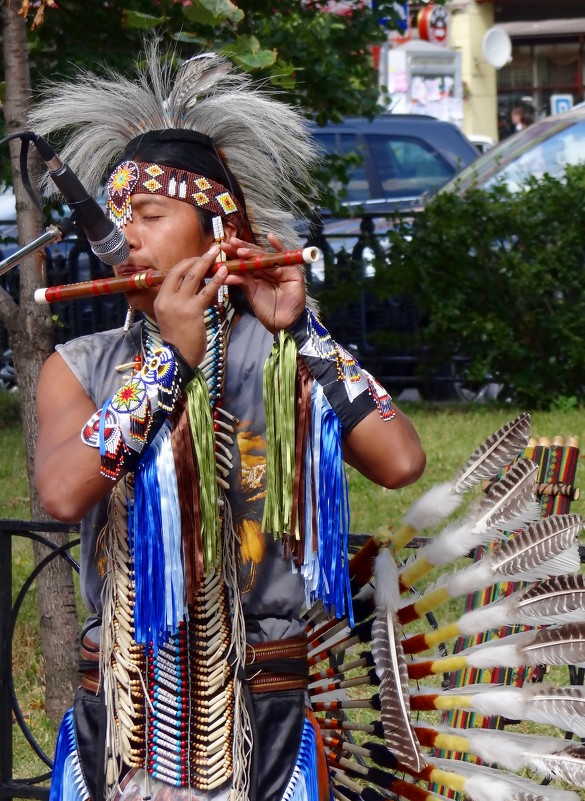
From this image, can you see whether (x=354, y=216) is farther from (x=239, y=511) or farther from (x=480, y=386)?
(x=239, y=511)

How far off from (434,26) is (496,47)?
1.19m

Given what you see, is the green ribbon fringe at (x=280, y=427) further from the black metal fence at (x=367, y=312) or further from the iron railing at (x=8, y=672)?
the black metal fence at (x=367, y=312)

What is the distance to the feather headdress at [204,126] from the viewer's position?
2420 mm

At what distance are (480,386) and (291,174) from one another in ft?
19.8

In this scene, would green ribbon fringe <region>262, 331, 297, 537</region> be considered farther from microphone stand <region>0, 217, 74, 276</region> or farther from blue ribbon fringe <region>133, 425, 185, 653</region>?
microphone stand <region>0, 217, 74, 276</region>

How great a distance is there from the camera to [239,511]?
2264 mm

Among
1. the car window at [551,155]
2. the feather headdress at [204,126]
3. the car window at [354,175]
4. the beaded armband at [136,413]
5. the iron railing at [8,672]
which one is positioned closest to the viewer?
the beaded armband at [136,413]

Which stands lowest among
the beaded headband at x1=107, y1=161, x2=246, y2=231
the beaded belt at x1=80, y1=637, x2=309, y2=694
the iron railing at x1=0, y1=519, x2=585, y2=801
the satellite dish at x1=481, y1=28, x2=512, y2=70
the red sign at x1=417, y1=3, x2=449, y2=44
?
the iron railing at x1=0, y1=519, x2=585, y2=801

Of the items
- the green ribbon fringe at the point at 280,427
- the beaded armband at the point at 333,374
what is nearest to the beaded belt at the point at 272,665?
the green ribbon fringe at the point at 280,427

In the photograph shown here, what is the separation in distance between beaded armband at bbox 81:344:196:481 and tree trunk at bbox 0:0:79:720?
1.83m

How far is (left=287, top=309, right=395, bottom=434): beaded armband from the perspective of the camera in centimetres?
216

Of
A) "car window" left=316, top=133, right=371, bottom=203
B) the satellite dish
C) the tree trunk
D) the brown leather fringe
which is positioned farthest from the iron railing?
the satellite dish

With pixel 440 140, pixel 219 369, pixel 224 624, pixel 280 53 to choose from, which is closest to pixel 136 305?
pixel 219 369

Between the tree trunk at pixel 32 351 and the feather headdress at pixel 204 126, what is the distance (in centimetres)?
136
